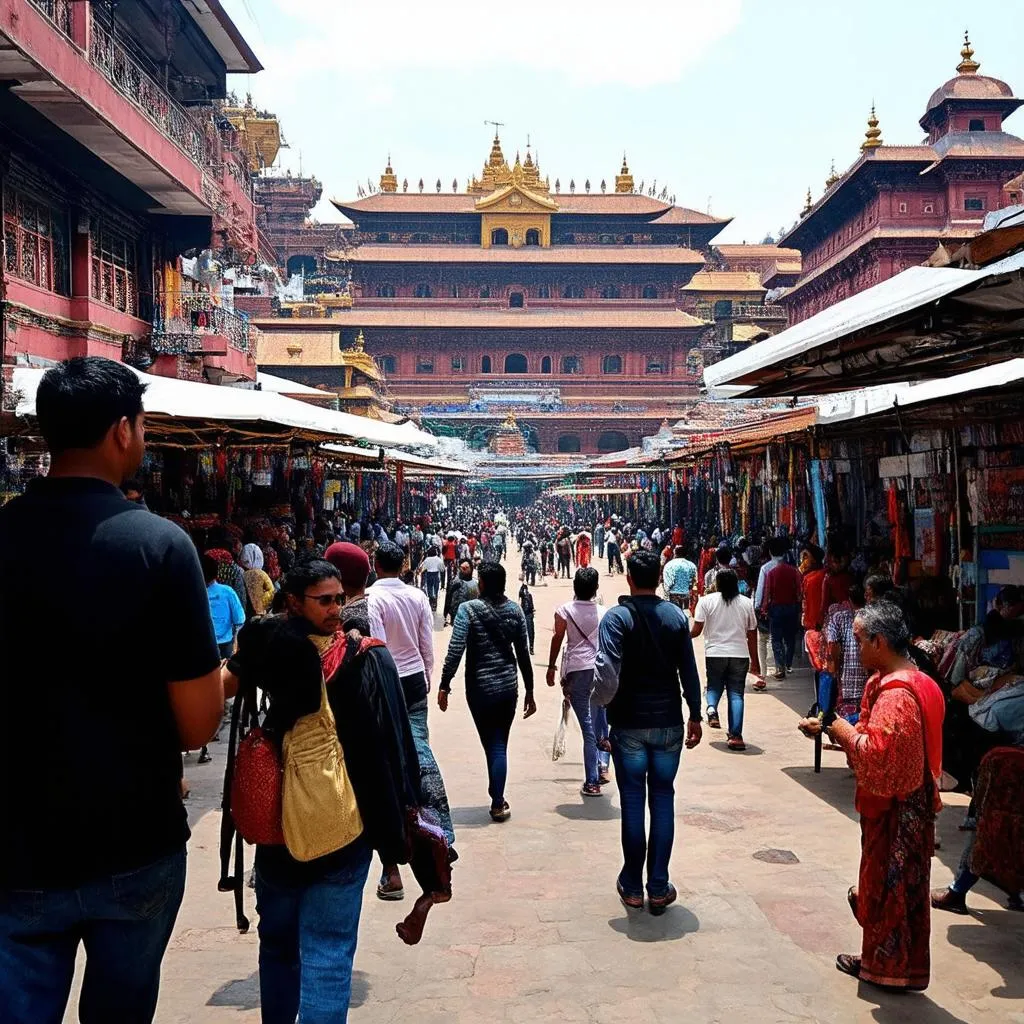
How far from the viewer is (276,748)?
307cm

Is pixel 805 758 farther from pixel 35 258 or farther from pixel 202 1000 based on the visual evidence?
pixel 35 258

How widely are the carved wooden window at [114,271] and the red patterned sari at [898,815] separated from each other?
45.5 feet

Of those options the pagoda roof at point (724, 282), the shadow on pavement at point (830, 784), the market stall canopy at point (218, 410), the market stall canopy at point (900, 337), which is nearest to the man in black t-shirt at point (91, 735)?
the market stall canopy at point (900, 337)

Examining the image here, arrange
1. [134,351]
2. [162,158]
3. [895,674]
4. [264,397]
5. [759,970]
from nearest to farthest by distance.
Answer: [895,674] → [759,970] → [264,397] → [162,158] → [134,351]

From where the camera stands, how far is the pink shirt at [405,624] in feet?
18.8

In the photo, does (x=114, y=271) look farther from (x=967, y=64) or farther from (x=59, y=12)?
(x=967, y=64)

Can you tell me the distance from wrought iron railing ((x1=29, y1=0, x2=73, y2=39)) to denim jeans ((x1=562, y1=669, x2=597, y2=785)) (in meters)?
9.44

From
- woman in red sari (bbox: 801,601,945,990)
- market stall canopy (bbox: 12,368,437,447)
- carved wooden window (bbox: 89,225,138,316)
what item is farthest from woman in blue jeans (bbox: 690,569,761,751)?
carved wooden window (bbox: 89,225,138,316)

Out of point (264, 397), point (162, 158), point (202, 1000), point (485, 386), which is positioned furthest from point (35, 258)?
point (485, 386)

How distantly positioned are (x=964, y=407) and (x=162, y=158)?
1184 cm

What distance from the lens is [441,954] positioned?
446 cm

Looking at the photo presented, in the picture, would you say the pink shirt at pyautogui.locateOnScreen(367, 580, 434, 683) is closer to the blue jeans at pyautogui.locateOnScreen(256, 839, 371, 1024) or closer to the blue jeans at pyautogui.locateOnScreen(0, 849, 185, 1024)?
the blue jeans at pyautogui.locateOnScreen(256, 839, 371, 1024)

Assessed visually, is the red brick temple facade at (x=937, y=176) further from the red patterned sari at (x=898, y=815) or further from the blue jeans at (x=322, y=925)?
the blue jeans at (x=322, y=925)

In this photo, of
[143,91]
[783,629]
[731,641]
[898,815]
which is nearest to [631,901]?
[898,815]
